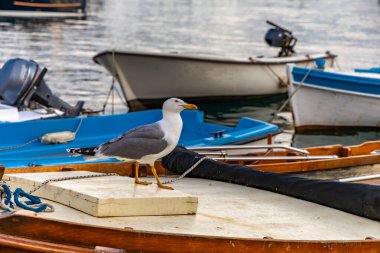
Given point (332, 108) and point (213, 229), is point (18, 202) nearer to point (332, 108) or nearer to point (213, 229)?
point (213, 229)

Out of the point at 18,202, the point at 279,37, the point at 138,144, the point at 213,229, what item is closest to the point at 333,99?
the point at 279,37

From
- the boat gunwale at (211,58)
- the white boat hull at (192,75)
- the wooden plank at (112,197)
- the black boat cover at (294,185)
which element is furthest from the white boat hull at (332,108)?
the wooden plank at (112,197)

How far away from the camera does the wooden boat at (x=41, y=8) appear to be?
5075 cm

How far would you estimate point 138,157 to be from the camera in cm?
692

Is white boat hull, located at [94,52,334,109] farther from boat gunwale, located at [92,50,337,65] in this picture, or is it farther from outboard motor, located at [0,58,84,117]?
outboard motor, located at [0,58,84,117]

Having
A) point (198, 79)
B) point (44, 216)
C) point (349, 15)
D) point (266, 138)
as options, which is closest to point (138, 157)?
point (44, 216)

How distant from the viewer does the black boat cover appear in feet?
22.9

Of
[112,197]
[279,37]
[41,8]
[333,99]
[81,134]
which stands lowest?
[41,8]

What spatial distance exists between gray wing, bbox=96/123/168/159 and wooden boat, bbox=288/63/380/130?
1200 cm

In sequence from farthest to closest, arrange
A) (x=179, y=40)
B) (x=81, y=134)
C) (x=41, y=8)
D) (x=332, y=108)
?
(x=41, y=8) < (x=179, y=40) < (x=332, y=108) < (x=81, y=134)

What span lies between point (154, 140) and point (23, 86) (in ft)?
25.1

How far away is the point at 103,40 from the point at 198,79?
16.4 m

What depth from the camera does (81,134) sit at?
12.5 m

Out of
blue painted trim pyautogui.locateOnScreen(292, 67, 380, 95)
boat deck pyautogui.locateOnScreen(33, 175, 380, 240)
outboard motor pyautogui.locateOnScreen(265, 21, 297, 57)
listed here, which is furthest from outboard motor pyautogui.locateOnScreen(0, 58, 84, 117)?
outboard motor pyautogui.locateOnScreen(265, 21, 297, 57)
